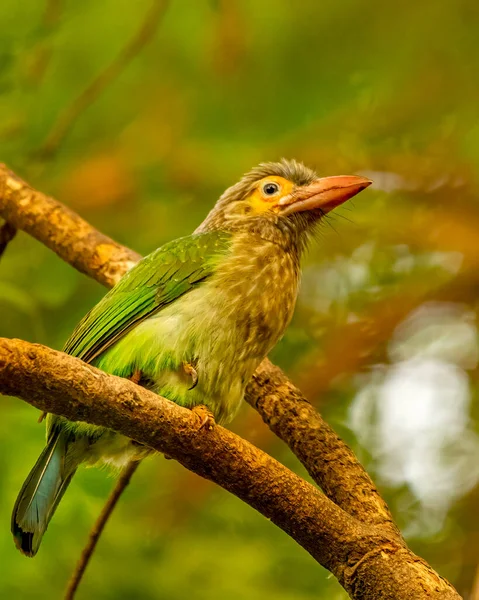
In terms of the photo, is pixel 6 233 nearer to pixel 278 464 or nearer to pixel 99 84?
pixel 99 84

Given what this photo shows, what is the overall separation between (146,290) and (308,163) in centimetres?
168

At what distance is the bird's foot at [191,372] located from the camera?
2629 millimetres

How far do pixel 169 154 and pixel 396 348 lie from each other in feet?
4.65

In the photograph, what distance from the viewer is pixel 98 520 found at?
9.11 ft

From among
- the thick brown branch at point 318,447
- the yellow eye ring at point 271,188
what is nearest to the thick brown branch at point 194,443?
the thick brown branch at point 318,447

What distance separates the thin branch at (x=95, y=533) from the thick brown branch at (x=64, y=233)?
2.61 ft

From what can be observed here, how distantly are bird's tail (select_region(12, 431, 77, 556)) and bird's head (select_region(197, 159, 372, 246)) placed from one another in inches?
38.9

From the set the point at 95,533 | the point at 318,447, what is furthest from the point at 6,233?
the point at 318,447

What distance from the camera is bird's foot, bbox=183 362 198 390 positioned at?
263 centimetres

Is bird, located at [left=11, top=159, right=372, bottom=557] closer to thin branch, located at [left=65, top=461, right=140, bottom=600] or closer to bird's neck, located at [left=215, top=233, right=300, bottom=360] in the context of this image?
bird's neck, located at [left=215, top=233, right=300, bottom=360]

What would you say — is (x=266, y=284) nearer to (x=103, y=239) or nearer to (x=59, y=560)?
(x=103, y=239)

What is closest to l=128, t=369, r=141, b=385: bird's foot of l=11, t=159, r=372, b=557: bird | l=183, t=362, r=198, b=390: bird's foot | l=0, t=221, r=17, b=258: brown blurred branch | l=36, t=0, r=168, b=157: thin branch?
l=11, t=159, r=372, b=557: bird

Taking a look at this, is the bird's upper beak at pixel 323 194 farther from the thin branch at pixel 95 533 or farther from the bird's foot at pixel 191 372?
the thin branch at pixel 95 533

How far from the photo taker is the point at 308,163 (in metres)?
4.30
